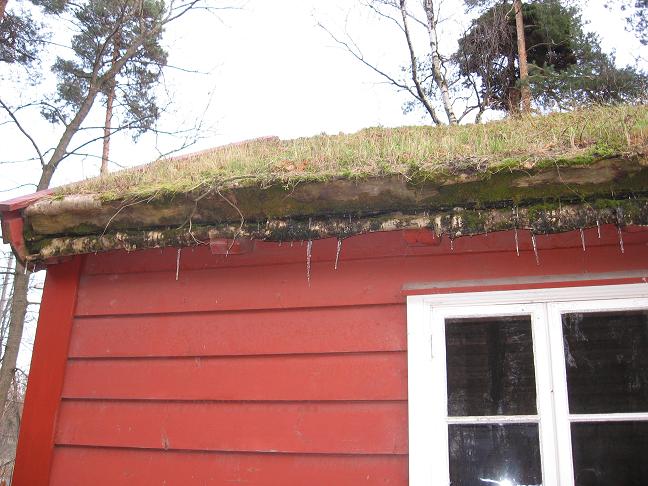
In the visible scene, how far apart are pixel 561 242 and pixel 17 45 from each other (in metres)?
12.6

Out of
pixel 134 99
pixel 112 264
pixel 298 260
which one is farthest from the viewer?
pixel 134 99

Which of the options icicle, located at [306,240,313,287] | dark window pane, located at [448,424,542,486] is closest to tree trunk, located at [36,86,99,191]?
icicle, located at [306,240,313,287]

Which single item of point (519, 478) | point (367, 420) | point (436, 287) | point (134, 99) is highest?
point (134, 99)

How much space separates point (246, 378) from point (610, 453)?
1.72 metres

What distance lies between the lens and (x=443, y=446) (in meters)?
2.54

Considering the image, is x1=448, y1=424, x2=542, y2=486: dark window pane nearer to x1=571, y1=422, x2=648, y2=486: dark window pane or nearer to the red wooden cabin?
the red wooden cabin

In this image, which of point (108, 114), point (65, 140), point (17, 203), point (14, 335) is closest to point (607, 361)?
point (17, 203)

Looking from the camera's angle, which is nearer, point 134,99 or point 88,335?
point 88,335

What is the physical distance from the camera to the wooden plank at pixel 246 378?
2709 millimetres

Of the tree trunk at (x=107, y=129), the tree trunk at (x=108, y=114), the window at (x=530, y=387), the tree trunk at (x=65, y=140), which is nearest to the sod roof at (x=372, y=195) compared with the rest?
the window at (x=530, y=387)

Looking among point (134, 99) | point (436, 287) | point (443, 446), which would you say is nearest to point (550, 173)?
point (436, 287)

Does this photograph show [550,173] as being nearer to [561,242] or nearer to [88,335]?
[561,242]

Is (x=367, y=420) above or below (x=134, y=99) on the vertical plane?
below

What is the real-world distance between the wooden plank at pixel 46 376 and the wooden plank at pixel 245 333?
0.09 metres
